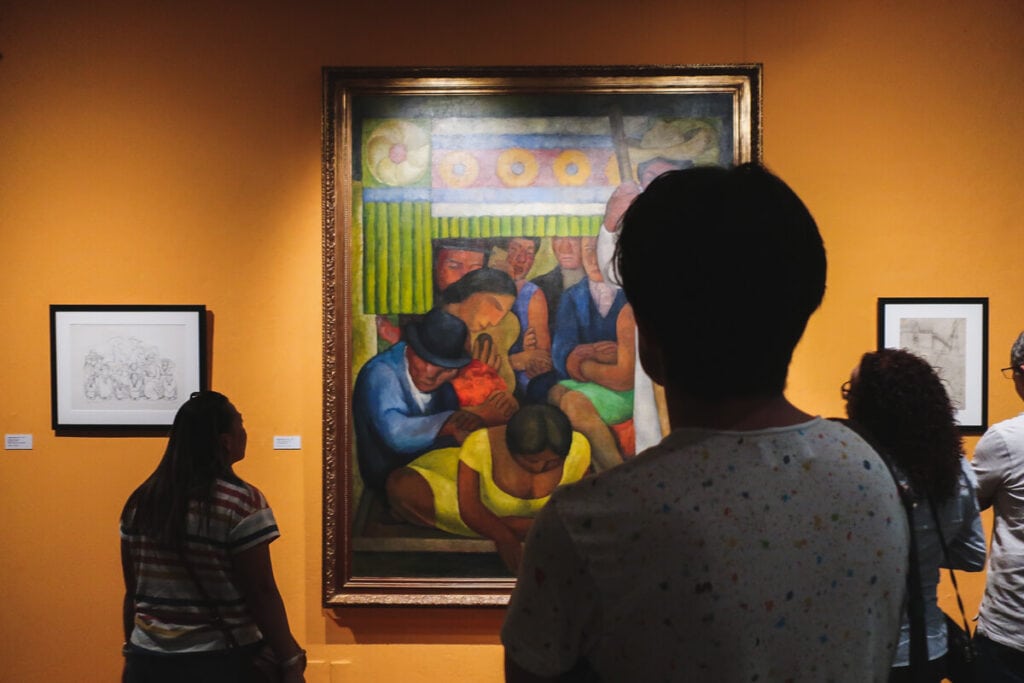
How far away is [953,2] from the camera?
3.62m

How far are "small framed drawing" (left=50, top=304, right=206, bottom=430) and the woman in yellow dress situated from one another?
3.81ft

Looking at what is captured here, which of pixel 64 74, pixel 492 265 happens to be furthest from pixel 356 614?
pixel 64 74

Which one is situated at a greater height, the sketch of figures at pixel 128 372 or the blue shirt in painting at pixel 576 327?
the blue shirt in painting at pixel 576 327

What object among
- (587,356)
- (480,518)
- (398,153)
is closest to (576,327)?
(587,356)

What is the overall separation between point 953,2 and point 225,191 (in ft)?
11.6

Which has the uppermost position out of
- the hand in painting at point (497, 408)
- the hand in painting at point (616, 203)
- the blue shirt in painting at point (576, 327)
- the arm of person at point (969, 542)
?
the hand in painting at point (616, 203)

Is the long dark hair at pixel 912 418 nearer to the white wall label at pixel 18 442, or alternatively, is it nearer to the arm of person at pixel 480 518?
the arm of person at pixel 480 518

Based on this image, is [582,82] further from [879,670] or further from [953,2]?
[879,670]

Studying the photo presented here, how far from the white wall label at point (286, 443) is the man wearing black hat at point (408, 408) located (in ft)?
0.98

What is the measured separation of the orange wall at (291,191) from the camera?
3604 millimetres

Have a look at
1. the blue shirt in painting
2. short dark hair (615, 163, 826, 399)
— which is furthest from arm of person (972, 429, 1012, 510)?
short dark hair (615, 163, 826, 399)

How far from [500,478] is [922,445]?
1943 mm

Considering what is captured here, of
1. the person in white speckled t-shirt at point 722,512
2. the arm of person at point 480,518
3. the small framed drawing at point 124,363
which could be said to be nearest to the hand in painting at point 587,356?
the arm of person at point 480,518

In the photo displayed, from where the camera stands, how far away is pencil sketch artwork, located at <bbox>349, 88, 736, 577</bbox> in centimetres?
356
